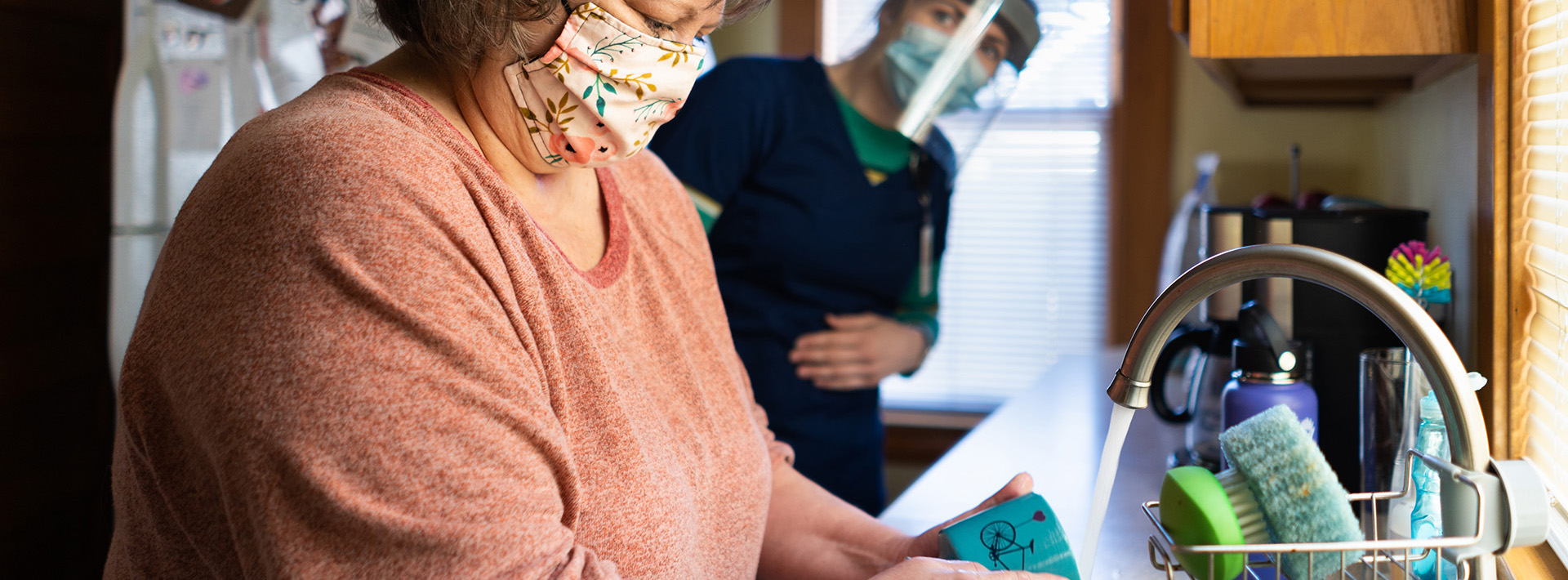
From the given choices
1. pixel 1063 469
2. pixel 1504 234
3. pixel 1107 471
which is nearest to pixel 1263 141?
pixel 1063 469

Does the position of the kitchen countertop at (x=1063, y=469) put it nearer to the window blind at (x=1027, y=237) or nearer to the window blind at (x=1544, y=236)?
the window blind at (x=1544, y=236)

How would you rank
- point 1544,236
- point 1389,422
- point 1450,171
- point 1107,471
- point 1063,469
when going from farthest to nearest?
point 1063,469
point 1450,171
point 1389,422
point 1544,236
point 1107,471

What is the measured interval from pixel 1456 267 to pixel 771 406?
3.21ft

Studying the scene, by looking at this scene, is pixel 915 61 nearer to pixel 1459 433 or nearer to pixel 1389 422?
pixel 1389 422

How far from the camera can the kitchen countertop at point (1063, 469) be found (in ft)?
3.51

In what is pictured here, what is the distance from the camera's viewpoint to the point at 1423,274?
98 centimetres

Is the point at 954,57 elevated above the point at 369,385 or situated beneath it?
elevated above

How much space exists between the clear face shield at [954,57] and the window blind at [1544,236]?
0.84 metres

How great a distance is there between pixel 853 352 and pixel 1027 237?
123 centimetres

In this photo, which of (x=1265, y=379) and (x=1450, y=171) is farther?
(x=1450, y=171)

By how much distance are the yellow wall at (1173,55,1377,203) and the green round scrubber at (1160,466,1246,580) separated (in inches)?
83.1

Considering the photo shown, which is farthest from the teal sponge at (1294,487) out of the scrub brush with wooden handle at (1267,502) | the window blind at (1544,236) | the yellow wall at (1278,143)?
the yellow wall at (1278,143)

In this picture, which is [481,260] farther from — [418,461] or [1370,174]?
[1370,174]

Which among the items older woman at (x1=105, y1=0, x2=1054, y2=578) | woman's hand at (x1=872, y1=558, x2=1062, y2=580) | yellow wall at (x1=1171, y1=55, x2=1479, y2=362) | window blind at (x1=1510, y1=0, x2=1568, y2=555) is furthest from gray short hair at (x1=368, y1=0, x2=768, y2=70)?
yellow wall at (x1=1171, y1=55, x2=1479, y2=362)
